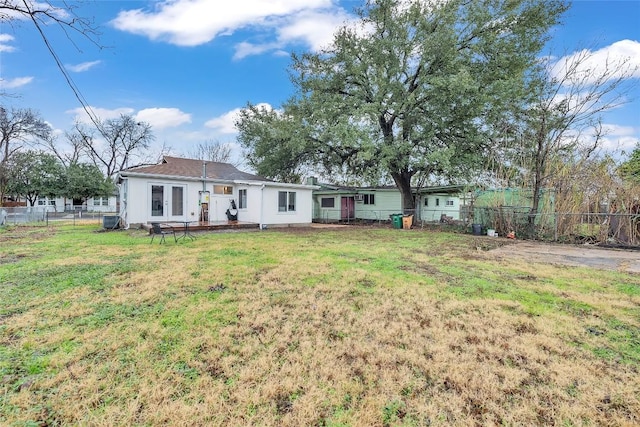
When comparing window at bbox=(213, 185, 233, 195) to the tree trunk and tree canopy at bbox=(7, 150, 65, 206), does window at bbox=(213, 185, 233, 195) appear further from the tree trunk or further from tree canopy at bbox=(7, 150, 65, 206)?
tree canopy at bbox=(7, 150, 65, 206)

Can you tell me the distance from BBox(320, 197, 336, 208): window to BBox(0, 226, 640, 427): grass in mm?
15772

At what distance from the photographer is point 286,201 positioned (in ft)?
48.4

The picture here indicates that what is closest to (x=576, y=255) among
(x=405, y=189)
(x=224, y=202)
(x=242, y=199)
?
(x=405, y=189)

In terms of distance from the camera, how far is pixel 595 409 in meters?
2.03

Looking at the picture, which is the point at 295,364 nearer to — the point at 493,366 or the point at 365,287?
the point at 493,366

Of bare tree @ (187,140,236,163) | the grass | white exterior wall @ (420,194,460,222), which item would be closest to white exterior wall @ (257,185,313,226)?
the grass

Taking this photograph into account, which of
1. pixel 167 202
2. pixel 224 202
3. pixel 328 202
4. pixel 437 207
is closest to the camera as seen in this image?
pixel 167 202

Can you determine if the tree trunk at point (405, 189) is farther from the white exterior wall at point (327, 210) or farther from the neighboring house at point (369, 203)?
the white exterior wall at point (327, 210)

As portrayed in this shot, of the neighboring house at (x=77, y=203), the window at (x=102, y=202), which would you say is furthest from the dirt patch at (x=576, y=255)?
the window at (x=102, y=202)

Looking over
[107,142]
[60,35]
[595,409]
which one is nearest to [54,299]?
[60,35]

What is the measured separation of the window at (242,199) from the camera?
14516 millimetres

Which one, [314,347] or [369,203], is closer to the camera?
[314,347]

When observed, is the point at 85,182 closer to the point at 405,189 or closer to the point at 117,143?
the point at 117,143

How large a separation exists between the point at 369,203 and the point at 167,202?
1299 centimetres
